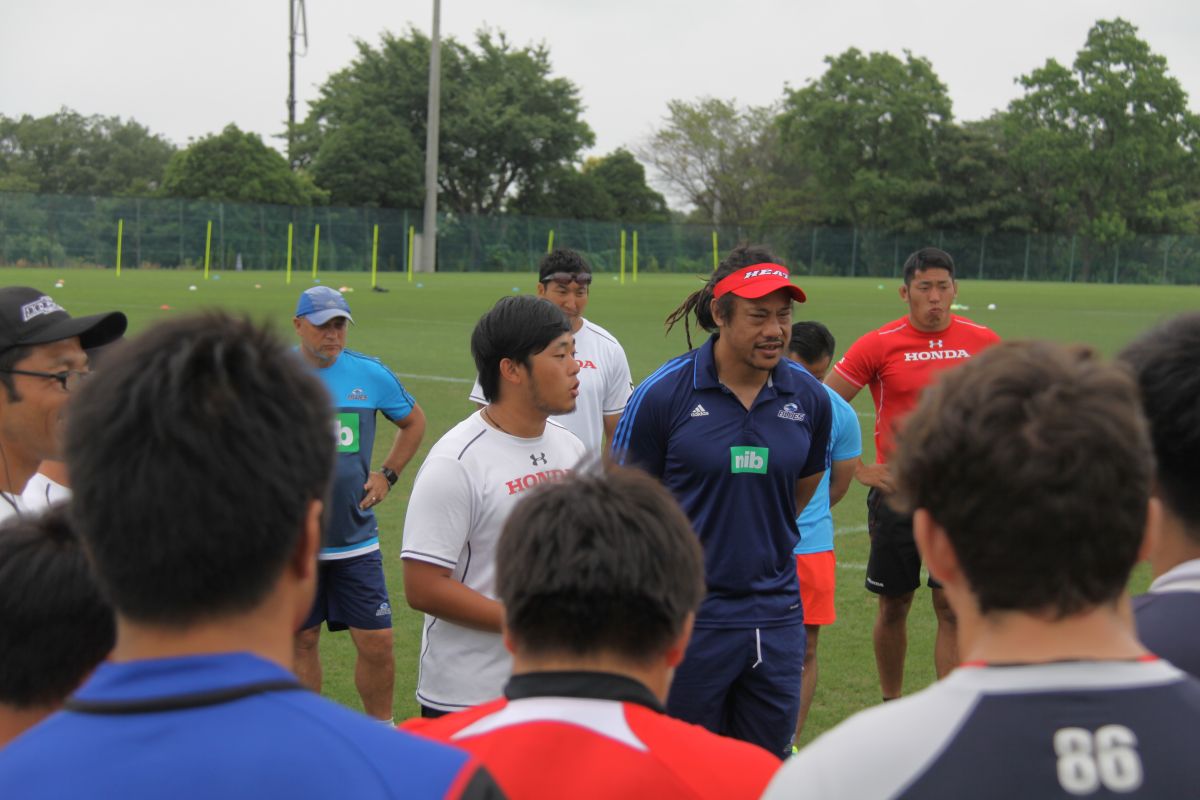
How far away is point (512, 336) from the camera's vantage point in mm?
4375

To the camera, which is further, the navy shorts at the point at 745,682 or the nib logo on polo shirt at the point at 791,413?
the nib logo on polo shirt at the point at 791,413

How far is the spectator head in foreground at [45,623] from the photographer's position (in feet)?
6.29

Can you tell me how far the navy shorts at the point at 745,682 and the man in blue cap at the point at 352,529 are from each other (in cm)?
207

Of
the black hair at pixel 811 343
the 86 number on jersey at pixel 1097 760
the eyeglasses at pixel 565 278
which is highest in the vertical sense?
the eyeglasses at pixel 565 278

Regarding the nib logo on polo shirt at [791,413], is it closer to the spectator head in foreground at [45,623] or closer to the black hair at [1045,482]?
the black hair at [1045,482]

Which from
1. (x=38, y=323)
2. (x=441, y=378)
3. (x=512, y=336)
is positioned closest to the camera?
(x=38, y=323)

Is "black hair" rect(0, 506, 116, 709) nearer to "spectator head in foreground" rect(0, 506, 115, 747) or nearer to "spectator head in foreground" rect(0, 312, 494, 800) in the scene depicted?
"spectator head in foreground" rect(0, 506, 115, 747)

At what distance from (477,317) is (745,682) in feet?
79.8

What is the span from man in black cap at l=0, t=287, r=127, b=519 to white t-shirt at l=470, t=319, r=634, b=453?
337cm

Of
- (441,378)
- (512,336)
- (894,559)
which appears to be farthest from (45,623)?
(441,378)

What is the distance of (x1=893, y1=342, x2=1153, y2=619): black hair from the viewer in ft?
5.36

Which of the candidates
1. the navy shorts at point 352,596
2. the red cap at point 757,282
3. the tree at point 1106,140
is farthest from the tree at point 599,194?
the red cap at point 757,282

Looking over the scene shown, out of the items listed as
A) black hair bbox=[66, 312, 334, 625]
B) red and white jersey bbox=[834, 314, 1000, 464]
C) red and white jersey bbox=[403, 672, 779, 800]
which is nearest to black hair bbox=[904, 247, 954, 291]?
red and white jersey bbox=[834, 314, 1000, 464]

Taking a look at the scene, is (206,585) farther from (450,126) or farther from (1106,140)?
(1106,140)
